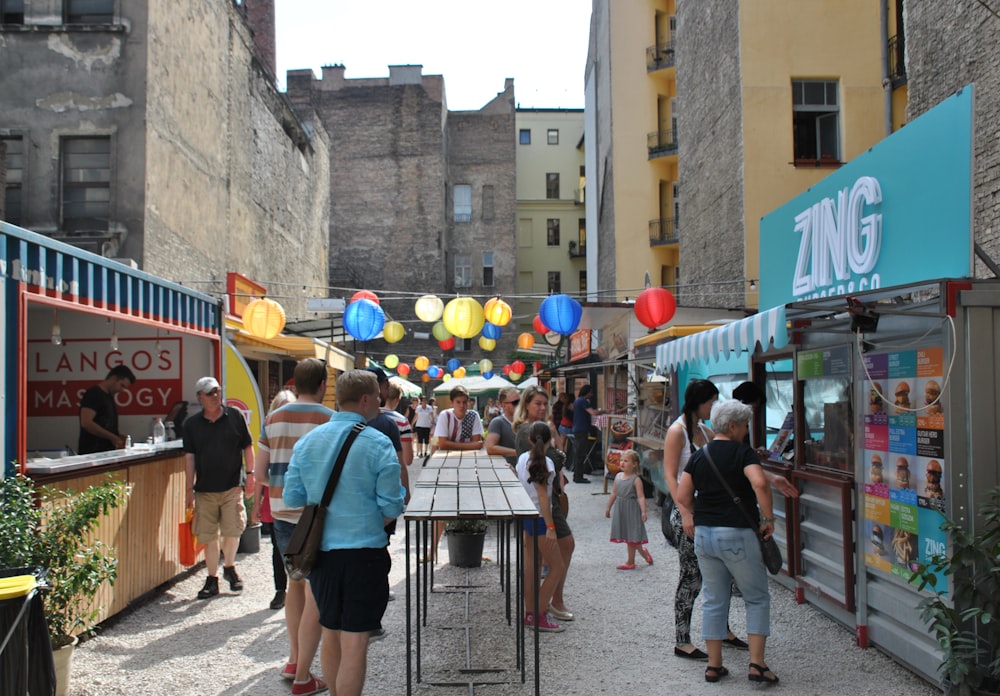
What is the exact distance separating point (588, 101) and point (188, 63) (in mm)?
22340

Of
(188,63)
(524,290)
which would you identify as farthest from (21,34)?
(524,290)

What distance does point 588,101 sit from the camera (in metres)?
36.4

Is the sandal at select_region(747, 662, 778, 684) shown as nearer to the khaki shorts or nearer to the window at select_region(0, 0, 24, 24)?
the khaki shorts

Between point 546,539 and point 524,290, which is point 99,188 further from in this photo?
point 524,290

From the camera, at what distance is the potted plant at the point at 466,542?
28.8 feet

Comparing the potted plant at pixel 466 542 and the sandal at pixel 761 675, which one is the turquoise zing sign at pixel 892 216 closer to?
the sandal at pixel 761 675

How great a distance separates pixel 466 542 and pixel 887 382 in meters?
4.73

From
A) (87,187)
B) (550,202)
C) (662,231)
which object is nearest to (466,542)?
(87,187)

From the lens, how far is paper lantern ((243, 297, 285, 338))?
38.7 feet

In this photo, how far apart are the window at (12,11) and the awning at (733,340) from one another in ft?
43.7

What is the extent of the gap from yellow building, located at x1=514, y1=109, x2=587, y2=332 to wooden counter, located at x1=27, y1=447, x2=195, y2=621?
4351 centimetres

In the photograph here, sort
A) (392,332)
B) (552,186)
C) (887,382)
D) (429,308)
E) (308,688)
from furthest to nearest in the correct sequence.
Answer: (552,186) → (392,332) → (429,308) → (887,382) → (308,688)

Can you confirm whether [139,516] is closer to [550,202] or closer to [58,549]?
[58,549]

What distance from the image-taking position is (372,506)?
418 centimetres
